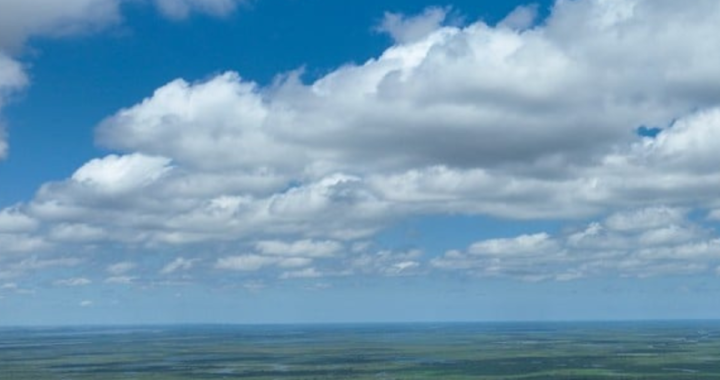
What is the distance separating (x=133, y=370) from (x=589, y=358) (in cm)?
9314

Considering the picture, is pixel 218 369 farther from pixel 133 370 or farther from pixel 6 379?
pixel 6 379

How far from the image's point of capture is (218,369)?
175 m

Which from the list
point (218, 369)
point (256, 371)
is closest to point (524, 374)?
point (256, 371)

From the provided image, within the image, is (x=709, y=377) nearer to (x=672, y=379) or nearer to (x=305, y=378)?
(x=672, y=379)

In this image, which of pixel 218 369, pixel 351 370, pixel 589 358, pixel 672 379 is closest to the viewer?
pixel 672 379

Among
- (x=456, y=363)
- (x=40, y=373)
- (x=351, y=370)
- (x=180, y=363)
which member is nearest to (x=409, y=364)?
(x=456, y=363)

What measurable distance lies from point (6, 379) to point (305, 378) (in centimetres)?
5149

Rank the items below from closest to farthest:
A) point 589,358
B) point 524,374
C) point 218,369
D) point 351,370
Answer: point 524,374 → point 351,370 → point 218,369 → point 589,358

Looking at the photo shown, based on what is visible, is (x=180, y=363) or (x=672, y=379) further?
(x=180, y=363)

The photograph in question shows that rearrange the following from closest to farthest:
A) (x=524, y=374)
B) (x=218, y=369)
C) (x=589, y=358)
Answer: (x=524, y=374) < (x=218, y=369) < (x=589, y=358)

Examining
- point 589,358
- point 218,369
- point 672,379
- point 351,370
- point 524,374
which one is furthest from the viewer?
point 589,358

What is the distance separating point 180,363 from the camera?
193750 millimetres

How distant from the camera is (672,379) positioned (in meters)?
139

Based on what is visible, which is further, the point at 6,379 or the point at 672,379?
the point at 6,379
